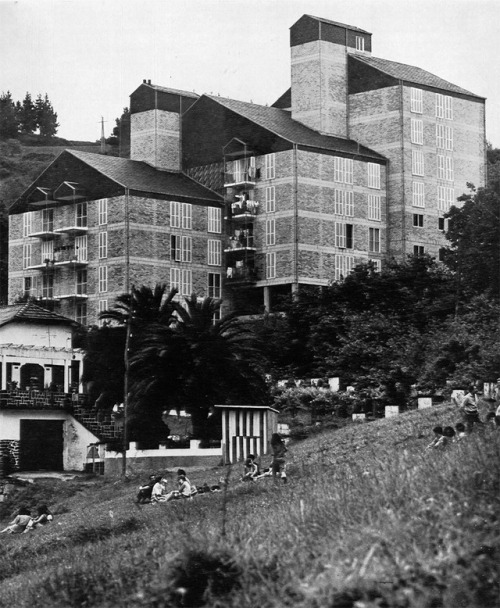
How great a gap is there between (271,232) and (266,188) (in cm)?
273

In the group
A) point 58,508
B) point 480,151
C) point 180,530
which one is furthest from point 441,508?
point 480,151

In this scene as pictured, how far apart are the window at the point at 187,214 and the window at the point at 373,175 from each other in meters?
11.1

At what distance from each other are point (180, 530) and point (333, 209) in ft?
209

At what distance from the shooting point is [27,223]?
94062 millimetres

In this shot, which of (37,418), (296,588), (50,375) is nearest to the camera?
(296,588)

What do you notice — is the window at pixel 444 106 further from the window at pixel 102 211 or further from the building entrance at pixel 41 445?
the building entrance at pixel 41 445

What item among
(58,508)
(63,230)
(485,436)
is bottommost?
(58,508)

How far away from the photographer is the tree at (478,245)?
75.5 meters

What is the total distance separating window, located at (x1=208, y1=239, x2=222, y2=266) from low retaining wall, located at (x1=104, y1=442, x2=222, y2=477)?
31480mm

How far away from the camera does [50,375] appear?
7138cm

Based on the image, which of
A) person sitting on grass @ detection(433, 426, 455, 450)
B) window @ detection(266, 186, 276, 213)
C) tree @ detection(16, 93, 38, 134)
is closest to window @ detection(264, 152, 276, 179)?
window @ detection(266, 186, 276, 213)

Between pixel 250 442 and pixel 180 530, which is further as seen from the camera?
pixel 250 442

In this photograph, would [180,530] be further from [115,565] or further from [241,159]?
[241,159]

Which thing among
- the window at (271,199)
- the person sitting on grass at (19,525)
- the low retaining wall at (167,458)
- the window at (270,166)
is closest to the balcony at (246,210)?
the window at (271,199)
